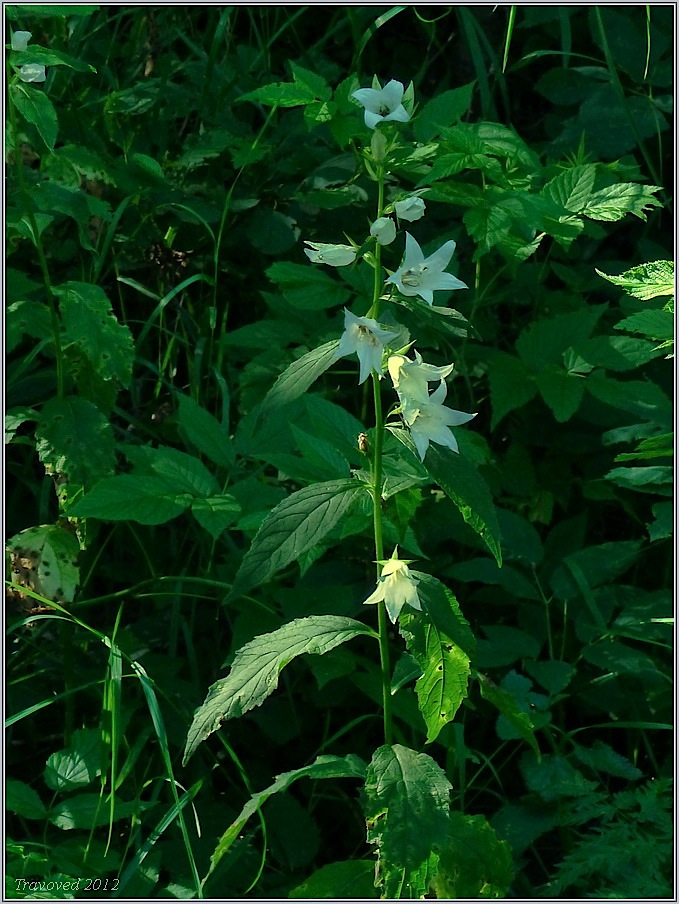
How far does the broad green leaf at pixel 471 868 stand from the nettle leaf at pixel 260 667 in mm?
413

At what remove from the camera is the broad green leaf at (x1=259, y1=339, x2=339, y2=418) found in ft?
4.44

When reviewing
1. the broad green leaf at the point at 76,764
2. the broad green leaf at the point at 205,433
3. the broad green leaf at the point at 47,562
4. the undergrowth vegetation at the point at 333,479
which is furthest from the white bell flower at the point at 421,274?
the broad green leaf at the point at 76,764

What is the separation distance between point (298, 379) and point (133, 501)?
2.08 feet

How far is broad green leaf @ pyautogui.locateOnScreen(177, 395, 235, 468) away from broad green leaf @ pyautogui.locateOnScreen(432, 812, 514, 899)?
33.4 inches

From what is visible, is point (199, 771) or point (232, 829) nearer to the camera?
point (232, 829)

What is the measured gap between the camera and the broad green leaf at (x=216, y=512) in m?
1.79

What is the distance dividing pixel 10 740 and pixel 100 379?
833 millimetres

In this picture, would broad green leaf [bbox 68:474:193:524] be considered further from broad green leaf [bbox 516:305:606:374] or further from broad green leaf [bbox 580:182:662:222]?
broad green leaf [bbox 580:182:662:222]

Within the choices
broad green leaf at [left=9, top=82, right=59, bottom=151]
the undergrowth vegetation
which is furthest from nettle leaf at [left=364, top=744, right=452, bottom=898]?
broad green leaf at [left=9, top=82, right=59, bottom=151]

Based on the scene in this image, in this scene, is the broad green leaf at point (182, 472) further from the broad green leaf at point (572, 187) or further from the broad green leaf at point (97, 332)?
the broad green leaf at point (572, 187)

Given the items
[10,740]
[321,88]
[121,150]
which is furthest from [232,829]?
[121,150]

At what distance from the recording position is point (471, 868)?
1569mm

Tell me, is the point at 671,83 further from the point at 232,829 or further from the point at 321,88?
the point at 232,829

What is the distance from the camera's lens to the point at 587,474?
2320 mm
